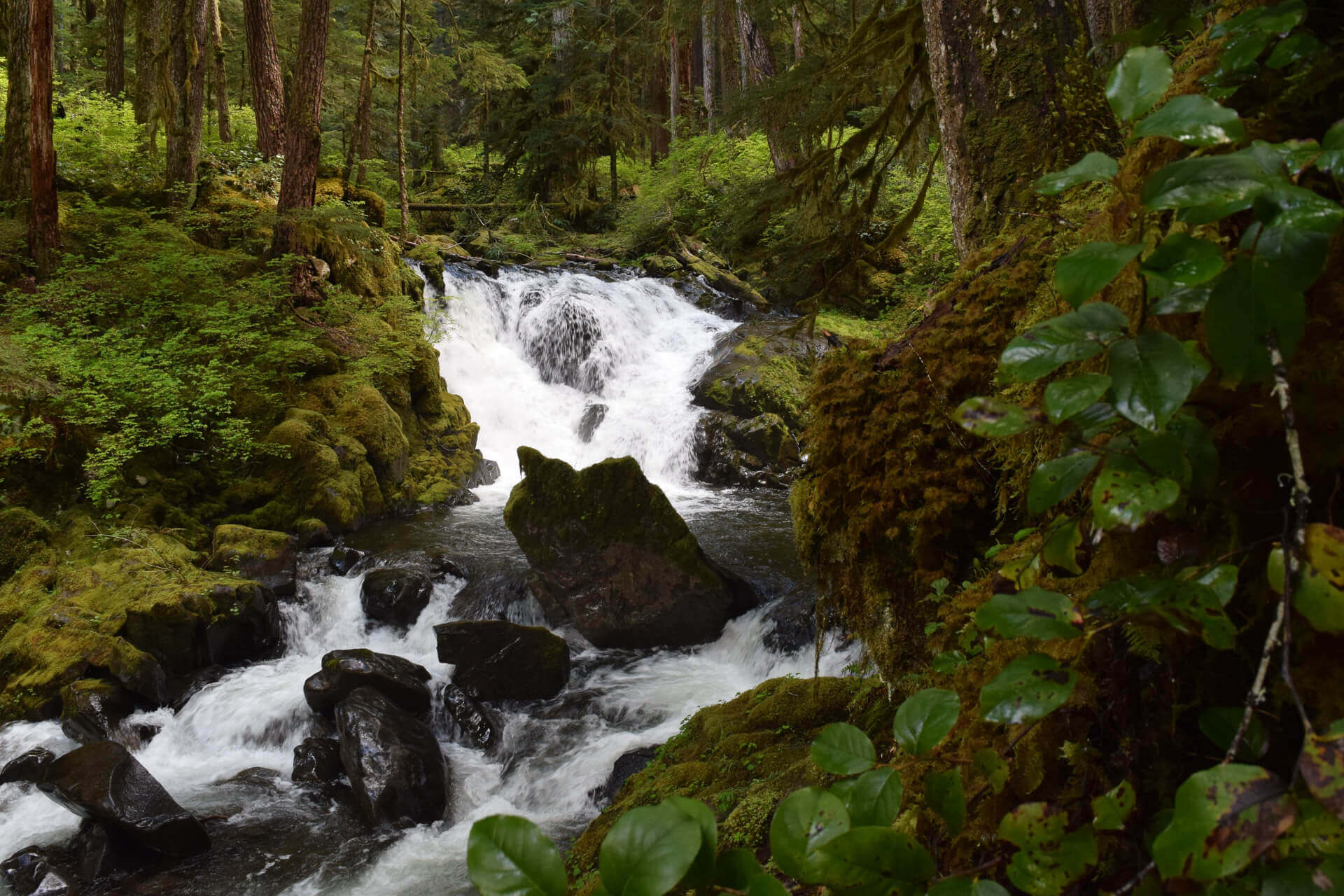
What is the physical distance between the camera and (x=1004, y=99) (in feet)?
8.80

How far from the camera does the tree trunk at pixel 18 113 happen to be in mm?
9133

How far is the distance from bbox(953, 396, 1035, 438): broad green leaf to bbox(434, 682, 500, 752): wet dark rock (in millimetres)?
5982

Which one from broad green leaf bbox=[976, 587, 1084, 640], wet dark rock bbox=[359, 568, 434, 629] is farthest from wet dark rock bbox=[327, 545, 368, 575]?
broad green leaf bbox=[976, 587, 1084, 640]

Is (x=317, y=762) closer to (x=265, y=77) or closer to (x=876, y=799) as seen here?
(x=876, y=799)

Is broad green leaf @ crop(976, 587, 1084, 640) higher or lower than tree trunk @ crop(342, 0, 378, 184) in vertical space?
lower

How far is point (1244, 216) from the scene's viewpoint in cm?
97

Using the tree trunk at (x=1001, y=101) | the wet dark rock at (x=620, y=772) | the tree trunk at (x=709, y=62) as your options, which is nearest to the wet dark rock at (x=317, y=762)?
the wet dark rock at (x=620, y=772)

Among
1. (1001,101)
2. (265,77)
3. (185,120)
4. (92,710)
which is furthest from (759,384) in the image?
(1001,101)

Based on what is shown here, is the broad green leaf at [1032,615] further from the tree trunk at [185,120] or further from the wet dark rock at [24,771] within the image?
the tree trunk at [185,120]

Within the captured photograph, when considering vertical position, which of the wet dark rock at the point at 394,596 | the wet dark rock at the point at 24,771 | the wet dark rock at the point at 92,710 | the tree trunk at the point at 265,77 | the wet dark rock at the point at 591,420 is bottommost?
the wet dark rock at the point at 24,771

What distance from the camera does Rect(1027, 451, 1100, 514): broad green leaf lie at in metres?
0.80

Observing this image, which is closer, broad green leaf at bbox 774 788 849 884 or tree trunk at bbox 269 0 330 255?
broad green leaf at bbox 774 788 849 884

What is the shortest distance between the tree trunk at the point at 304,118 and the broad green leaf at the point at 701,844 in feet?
39.2

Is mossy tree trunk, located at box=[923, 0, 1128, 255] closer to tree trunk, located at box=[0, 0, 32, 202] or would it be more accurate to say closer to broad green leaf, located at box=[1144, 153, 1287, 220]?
broad green leaf, located at box=[1144, 153, 1287, 220]
